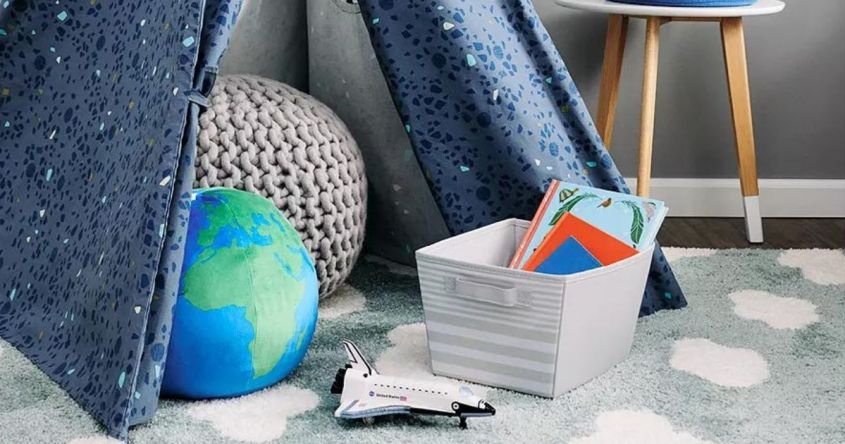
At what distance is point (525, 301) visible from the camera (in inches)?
61.1

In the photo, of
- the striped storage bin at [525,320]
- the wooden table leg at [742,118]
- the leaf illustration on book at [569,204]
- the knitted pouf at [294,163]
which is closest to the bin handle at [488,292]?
the striped storage bin at [525,320]

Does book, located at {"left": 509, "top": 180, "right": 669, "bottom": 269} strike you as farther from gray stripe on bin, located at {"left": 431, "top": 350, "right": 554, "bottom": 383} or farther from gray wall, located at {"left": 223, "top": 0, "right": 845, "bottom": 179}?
gray wall, located at {"left": 223, "top": 0, "right": 845, "bottom": 179}

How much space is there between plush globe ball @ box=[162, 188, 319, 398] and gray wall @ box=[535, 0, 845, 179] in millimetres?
1149

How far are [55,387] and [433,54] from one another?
0.77 meters

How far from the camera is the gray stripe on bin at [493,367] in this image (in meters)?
1.58

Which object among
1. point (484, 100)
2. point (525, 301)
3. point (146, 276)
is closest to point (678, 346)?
point (525, 301)

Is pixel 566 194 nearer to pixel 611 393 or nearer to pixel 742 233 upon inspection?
pixel 611 393

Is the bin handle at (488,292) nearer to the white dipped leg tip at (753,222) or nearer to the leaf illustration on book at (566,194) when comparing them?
the leaf illustration on book at (566,194)

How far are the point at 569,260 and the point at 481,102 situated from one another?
11.9 inches

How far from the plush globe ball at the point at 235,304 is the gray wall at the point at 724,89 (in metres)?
1.15

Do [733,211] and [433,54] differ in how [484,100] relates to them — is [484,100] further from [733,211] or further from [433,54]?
[733,211]

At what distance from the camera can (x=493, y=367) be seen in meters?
1.61

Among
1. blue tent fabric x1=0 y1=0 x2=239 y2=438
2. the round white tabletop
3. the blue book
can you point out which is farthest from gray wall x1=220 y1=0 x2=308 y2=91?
the blue book

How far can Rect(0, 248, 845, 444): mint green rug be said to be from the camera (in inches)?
57.7
